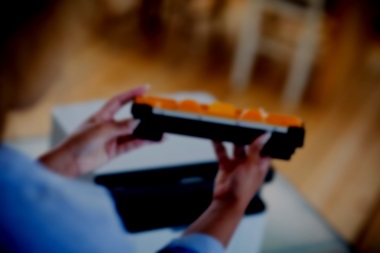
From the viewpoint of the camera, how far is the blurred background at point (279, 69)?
72.0 inches

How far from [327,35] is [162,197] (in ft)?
4.78

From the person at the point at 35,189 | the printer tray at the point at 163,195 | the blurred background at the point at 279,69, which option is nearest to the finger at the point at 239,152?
the printer tray at the point at 163,195

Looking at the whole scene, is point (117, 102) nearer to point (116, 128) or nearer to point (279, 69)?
point (116, 128)

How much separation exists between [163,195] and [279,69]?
5.01 feet

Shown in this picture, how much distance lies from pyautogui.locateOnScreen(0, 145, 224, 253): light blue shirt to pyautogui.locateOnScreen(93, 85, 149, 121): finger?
0.36 metres

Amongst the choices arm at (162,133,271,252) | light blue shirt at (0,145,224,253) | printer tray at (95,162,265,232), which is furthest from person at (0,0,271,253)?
printer tray at (95,162,265,232)

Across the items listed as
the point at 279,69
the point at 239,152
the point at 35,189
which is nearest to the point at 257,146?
the point at 239,152

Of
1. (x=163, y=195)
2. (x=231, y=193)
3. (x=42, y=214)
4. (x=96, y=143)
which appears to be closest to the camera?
(x=42, y=214)

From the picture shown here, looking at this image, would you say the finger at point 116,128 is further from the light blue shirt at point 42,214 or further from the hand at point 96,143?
the light blue shirt at point 42,214

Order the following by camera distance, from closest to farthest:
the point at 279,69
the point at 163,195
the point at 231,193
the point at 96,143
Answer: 1. the point at 231,193
2. the point at 96,143
3. the point at 163,195
4. the point at 279,69

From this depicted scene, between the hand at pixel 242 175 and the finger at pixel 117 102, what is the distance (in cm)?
18

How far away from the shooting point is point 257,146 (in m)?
0.84

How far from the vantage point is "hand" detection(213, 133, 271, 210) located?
0.80 metres

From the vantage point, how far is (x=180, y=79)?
89.7 inches
